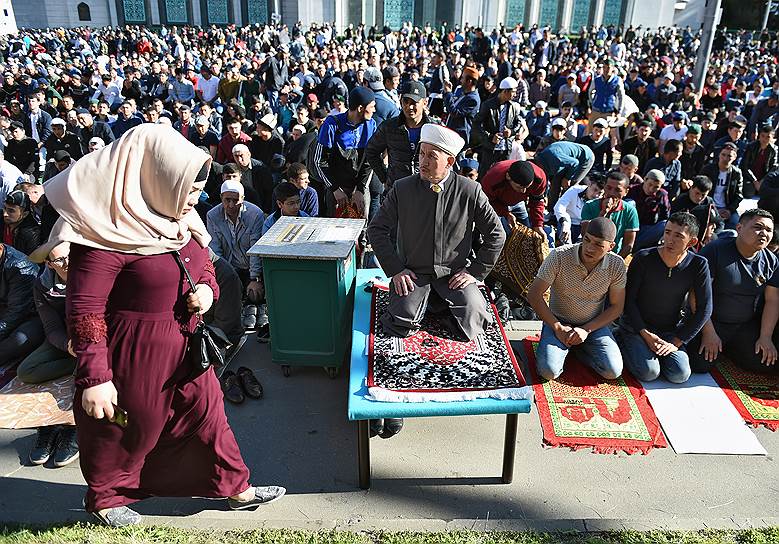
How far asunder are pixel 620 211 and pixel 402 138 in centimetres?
207

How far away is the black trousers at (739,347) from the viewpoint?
428 cm

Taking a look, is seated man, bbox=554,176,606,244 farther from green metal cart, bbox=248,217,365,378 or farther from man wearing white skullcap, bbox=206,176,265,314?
man wearing white skullcap, bbox=206,176,265,314

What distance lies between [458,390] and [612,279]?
1622mm

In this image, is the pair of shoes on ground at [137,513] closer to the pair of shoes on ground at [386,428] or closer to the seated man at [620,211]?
the pair of shoes on ground at [386,428]

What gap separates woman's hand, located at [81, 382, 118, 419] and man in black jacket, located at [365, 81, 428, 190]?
11.3 ft

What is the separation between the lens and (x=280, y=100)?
1115 cm

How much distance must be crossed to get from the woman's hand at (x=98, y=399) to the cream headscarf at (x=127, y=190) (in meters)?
0.55

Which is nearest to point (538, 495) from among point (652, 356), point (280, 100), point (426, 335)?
point (426, 335)

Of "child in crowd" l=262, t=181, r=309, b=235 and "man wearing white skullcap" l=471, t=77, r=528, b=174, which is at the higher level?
"man wearing white skullcap" l=471, t=77, r=528, b=174

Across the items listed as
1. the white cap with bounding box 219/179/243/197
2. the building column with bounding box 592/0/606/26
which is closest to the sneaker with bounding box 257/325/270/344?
the white cap with bounding box 219/179/243/197

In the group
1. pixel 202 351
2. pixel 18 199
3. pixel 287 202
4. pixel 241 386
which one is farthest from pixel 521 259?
pixel 18 199

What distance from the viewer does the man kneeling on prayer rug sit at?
367cm

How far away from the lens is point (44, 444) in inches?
138

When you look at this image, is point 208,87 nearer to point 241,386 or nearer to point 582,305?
point 241,386
